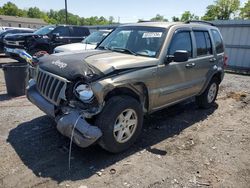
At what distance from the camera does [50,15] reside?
451 ft

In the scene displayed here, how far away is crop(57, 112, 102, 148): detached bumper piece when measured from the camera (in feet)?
11.8

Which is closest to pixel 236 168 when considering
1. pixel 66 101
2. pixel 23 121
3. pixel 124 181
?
pixel 124 181

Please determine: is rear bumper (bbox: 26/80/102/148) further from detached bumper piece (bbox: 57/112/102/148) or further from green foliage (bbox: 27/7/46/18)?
green foliage (bbox: 27/7/46/18)

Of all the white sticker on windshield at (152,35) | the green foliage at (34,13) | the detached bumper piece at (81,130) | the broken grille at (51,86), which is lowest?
the detached bumper piece at (81,130)

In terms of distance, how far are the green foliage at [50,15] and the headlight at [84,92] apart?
100117 millimetres

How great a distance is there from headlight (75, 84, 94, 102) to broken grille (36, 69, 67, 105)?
23 centimetres

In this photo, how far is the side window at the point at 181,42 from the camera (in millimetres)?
4975

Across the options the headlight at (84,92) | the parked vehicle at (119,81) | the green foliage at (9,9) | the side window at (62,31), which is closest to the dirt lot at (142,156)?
the parked vehicle at (119,81)

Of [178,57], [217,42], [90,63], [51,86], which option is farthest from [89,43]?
[90,63]

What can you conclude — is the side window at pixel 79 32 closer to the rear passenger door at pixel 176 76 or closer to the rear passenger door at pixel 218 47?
the rear passenger door at pixel 218 47

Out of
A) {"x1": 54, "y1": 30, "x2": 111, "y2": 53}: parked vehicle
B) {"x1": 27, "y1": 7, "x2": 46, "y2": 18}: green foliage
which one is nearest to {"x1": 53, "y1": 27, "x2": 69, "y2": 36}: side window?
{"x1": 54, "y1": 30, "x2": 111, "y2": 53}: parked vehicle

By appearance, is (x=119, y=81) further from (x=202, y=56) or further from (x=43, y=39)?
(x=43, y=39)

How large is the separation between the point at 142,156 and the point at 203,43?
3.19 metres

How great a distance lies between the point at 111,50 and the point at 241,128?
10.4 feet
